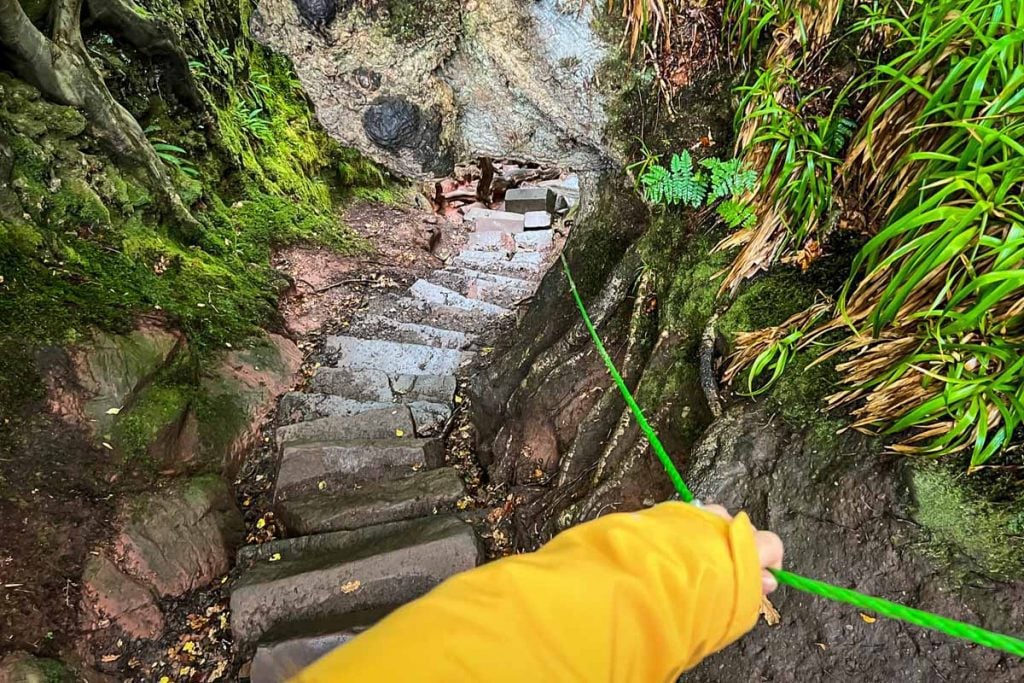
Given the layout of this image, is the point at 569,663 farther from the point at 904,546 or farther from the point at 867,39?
the point at 867,39

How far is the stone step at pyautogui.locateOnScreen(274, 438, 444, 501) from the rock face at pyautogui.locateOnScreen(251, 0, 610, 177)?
209cm

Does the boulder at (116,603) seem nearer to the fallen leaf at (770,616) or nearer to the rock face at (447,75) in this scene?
the fallen leaf at (770,616)

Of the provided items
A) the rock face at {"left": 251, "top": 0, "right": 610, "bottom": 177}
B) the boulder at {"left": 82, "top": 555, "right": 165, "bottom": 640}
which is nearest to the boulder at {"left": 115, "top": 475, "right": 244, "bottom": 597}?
the boulder at {"left": 82, "top": 555, "right": 165, "bottom": 640}

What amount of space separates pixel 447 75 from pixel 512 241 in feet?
23.0

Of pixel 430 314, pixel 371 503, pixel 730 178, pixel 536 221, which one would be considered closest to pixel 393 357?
pixel 430 314

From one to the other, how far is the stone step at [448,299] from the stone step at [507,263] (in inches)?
56.9

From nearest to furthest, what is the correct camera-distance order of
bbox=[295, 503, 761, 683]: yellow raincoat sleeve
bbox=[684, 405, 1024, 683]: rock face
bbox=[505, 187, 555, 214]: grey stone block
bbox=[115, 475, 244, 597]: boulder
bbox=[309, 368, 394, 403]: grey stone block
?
bbox=[295, 503, 761, 683]: yellow raincoat sleeve < bbox=[684, 405, 1024, 683]: rock face < bbox=[115, 475, 244, 597]: boulder < bbox=[309, 368, 394, 403]: grey stone block < bbox=[505, 187, 555, 214]: grey stone block

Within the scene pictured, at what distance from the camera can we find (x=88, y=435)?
3350mm

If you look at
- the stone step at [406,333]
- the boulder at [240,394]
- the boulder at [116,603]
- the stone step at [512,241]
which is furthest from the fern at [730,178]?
the stone step at [512,241]

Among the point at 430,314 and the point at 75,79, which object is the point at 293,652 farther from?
the point at 430,314

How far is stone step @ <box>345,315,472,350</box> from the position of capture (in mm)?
6402

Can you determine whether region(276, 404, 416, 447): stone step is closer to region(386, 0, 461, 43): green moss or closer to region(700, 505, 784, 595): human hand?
region(386, 0, 461, 43): green moss

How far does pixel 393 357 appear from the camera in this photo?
20.0 ft

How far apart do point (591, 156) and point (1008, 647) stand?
3710 mm
